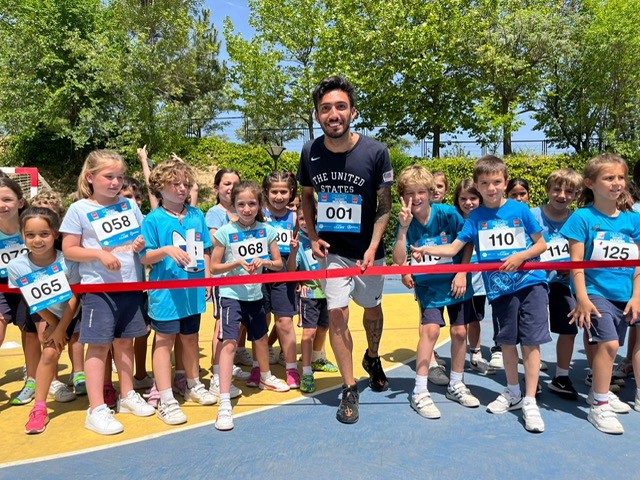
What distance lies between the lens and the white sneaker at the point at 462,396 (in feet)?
13.2

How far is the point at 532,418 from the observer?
11.7ft

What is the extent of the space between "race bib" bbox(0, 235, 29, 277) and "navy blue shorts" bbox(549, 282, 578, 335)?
4322 millimetres

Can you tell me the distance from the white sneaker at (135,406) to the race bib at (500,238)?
278 centimetres

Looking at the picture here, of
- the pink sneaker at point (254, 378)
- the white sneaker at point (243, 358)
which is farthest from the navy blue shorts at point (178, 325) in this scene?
the white sneaker at point (243, 358)

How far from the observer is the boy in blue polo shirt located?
370 centimetres

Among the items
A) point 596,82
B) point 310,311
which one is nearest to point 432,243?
point 310,311

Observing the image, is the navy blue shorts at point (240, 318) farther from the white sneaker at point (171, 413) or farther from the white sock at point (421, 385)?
the white sock at point (421, 385)

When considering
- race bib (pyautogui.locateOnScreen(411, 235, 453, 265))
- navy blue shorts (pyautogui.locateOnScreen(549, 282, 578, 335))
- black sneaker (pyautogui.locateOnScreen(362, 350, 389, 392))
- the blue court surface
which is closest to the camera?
the blue court surface

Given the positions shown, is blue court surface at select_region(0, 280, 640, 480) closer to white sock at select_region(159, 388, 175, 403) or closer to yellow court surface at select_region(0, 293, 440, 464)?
yellow court surface at select_region(0, 293, 440, 464)

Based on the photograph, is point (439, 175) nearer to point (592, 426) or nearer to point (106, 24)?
point (592, 426)

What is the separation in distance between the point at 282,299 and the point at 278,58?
24.5 metres

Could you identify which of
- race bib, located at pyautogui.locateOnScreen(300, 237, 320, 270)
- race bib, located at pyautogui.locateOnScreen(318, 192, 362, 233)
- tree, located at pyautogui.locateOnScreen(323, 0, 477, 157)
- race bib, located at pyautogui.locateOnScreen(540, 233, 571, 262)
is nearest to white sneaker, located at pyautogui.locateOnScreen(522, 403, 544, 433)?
race bib, located at pyautogui.locateOnScreen(540, 233, 571, 262)

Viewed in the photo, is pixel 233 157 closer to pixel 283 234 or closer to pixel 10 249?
pixel 283 234

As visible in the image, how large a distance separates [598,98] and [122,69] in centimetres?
2081
